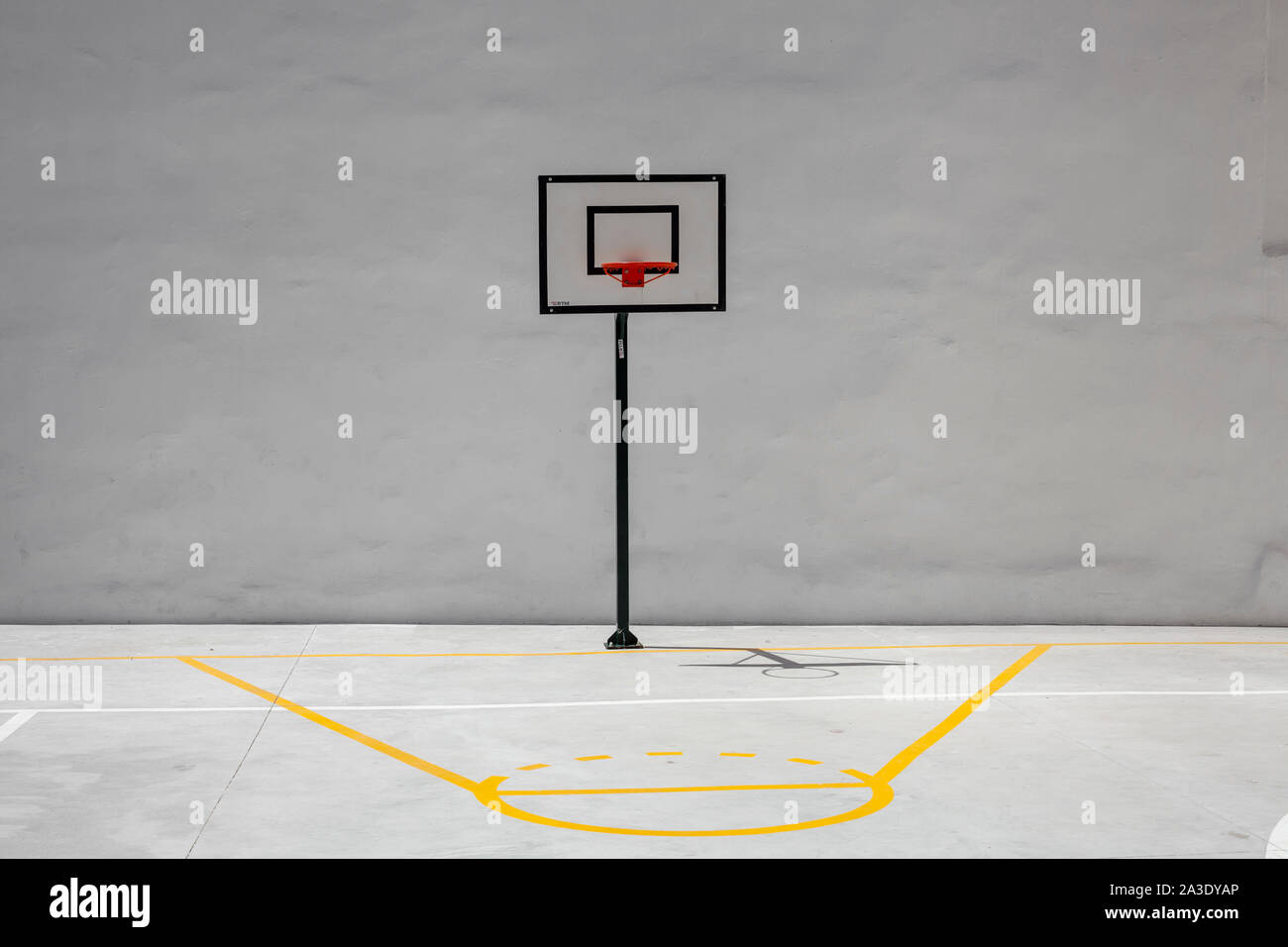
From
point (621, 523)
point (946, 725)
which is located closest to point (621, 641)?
point (621, 523)

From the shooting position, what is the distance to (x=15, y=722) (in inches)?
236

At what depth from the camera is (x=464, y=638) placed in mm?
8500

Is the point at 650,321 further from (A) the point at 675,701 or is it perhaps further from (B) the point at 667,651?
(A) the point at 675,701

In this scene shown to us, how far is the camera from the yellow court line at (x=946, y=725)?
5176mm

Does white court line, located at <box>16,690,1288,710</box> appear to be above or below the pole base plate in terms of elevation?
below

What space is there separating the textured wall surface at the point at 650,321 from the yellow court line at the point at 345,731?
1854mm

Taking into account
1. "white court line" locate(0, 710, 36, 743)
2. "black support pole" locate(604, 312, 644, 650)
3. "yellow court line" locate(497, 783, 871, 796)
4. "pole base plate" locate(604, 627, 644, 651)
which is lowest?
"yellow court line" locate(497, 783, 871, 796)

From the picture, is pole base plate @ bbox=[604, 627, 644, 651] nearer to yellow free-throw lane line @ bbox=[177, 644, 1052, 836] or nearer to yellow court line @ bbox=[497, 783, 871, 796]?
yellow free-throw lane line @ bbox=[177, 644, 1052, 836]

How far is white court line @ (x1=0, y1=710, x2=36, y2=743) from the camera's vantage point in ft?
19.0

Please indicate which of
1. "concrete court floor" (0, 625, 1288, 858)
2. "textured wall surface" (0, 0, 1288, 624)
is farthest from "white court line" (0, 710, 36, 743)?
"textured wall surface" (0, 0, 1288, 624)

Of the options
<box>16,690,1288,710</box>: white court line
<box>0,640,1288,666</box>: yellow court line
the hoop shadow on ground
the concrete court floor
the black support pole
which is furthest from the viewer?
the black support pole

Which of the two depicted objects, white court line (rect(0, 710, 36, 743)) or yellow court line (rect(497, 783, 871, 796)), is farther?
white court line (rect(0, 710, 36, 743))
